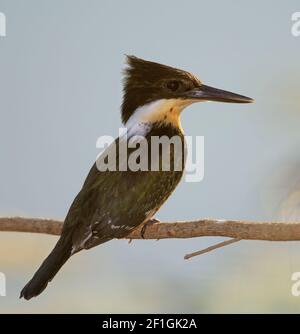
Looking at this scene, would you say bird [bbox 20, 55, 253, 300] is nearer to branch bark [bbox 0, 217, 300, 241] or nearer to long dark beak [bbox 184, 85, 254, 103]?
long dark beak [bbox 184, 85, 254, 103]

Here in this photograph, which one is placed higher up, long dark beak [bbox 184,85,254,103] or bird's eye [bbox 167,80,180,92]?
bird's eye [bbox 167,80,180,92]

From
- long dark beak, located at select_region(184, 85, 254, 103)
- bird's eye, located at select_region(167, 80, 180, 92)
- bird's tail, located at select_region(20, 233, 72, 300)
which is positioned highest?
bird's eye, located at select_region(167, 80, 180, 92)

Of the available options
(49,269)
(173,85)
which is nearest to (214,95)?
(173,85)

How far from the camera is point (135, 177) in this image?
213cm

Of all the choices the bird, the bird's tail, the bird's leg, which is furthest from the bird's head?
the bird's tail

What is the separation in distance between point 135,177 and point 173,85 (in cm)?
40

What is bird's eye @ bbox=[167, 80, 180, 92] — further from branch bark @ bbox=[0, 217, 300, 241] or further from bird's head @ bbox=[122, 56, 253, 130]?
branch bark @ bbox=[0, 217, 300, 241]

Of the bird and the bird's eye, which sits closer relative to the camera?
the bird

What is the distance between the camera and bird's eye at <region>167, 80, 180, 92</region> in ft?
7.36

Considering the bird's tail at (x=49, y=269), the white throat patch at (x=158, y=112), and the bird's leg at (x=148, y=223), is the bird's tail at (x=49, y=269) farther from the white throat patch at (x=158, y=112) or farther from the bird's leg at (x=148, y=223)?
the white throat patch at (x=158, y=112)

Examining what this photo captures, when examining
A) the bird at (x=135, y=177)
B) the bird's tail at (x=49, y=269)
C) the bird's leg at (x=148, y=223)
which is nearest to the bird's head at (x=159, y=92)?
the bird at (x=135, y=177)

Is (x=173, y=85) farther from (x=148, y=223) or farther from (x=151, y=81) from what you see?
(x=148, y=223)
